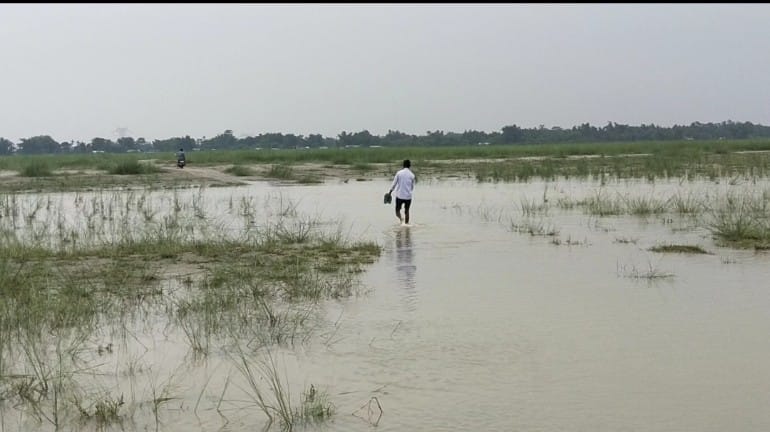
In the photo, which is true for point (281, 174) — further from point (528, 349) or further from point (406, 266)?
point (528, 349)

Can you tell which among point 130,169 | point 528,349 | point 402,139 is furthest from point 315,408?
point 402,139

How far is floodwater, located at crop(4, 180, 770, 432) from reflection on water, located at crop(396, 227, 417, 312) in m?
0.05

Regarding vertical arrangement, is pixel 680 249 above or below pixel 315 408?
above

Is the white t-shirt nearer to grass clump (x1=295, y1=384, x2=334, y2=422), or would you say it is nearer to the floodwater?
the floodwater

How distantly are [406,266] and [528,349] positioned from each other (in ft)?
14.3

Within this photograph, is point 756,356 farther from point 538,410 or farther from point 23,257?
point 23,257

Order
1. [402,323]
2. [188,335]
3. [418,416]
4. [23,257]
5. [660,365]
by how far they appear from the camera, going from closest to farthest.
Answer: [418,416], [660,365], [188,335], [402,323], [23,257]

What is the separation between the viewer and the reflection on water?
28.8 ft

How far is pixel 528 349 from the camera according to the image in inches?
260

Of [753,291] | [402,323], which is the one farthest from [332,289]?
[753,291]

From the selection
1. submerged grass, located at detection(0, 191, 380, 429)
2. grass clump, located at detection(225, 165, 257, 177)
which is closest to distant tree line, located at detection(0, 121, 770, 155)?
grass clump, located at detection(225, 165, 257, 177)

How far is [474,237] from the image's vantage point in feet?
45.5

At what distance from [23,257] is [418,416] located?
774 cm

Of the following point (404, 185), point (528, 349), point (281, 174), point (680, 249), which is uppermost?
point (404, 185)
